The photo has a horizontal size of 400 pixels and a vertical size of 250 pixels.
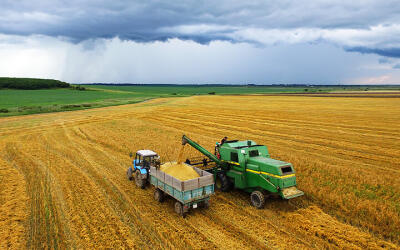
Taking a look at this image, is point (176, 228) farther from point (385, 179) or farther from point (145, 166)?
point (385, 179)

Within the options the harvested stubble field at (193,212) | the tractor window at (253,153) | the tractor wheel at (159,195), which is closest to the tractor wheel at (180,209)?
the harvested stubble field at (193,212)

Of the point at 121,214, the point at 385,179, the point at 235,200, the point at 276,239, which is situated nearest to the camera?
the point at 276,239

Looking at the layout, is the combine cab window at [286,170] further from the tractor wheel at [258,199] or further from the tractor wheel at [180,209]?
A: the tractor wheel at [180,209]

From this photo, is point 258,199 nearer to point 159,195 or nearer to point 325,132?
point 159,195

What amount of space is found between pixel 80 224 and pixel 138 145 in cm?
1333

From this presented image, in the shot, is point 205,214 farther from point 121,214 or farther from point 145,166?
point 145,166

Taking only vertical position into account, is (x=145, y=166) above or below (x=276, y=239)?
above

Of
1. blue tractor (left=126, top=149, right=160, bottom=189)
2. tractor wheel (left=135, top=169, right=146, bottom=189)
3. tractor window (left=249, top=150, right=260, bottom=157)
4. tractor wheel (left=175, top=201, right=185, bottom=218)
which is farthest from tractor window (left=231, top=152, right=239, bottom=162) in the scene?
tractor wheel (left=135, top=169, right=146, bottom=189)


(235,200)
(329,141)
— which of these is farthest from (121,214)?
(329,141)

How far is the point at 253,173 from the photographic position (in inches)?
473

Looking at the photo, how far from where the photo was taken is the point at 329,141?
77.4ft

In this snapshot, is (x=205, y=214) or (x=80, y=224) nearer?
(x=80, y=224)

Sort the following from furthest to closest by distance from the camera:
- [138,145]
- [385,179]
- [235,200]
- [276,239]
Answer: [138,145] → [385,179] → [235,200] → [276,239]

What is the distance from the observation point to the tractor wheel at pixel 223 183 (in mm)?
13578
